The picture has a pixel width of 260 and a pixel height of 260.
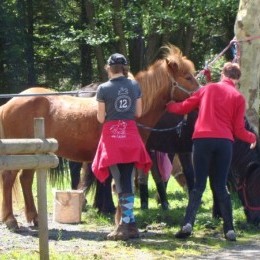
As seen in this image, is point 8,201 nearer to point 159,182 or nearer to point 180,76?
point 180,76

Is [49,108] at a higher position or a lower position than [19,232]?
higher

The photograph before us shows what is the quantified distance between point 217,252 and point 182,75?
94.6 inches

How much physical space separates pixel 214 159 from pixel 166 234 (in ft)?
3.59

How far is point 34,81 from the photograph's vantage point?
2325 centimetres

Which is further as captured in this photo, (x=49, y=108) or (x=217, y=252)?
(x=49, y=108)

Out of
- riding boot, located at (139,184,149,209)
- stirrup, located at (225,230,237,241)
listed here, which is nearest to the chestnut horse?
stirrup, located at (225,230,237,241)

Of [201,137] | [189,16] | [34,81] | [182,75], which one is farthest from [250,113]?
[34,81]

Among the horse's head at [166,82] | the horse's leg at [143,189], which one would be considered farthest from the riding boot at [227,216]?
the horse's leg at [143,189]

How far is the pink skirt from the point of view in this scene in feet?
26.7

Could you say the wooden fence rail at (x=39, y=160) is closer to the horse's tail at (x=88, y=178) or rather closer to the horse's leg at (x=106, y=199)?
the horse's leg at (x=106, y=199)

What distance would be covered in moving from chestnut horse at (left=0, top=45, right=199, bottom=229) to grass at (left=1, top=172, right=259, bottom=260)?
3.57 ft

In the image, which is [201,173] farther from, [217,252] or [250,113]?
[250,113]

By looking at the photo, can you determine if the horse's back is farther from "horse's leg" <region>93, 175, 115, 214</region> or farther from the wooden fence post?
the wooden fence post

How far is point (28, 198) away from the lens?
934 cm
